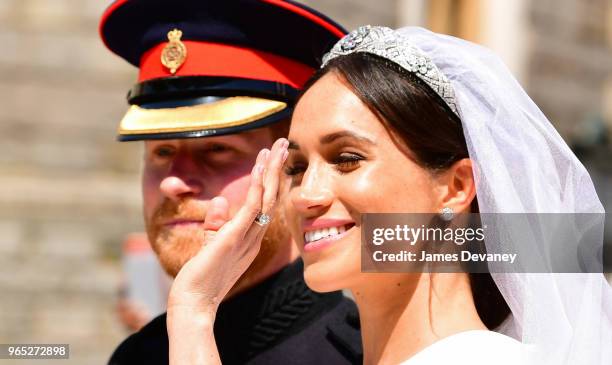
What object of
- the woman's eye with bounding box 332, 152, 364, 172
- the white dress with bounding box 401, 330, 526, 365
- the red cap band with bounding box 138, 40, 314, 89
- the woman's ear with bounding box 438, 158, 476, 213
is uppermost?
the red cap band with bounding box 138, 40, 314, 89

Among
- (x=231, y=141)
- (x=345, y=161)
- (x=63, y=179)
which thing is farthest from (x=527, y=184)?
(x=63, y=179)

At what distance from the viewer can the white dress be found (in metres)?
2.04

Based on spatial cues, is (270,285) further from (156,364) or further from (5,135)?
(5,135)

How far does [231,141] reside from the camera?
2.72 meters

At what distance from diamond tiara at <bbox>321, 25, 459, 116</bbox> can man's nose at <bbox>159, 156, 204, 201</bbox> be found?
1.66 feet

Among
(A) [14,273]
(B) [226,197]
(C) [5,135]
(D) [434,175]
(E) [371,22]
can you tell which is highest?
(E) [371,22]

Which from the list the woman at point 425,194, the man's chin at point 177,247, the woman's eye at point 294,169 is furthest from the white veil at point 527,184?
the man's chin at point 177,247

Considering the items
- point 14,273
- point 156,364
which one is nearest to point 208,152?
point 156,364

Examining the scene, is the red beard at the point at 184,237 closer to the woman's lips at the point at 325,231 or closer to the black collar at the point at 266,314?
the black collar at the point at 266,314

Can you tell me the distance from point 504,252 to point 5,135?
17.9 ft

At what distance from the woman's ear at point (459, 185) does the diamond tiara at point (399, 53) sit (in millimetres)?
115

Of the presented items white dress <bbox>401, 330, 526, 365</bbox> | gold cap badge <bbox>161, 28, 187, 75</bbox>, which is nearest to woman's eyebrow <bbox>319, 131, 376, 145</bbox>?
white dress <bbox>401, 330, 526, 365</bbox>

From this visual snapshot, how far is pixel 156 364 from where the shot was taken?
280 cm

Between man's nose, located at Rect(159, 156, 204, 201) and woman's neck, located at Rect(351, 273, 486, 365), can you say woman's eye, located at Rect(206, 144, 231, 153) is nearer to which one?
man's nose, located at Rect(159, 156, 204, 201)
